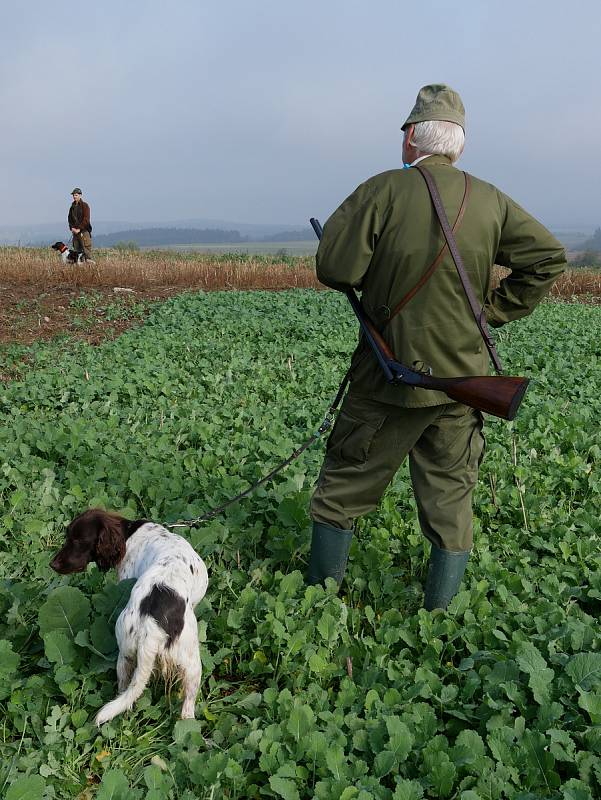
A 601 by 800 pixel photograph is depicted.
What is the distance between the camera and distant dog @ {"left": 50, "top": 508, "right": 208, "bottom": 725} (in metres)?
2.73

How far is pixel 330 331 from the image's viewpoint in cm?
1201

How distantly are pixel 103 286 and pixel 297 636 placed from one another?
60.7 feet

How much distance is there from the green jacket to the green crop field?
4.16 ft

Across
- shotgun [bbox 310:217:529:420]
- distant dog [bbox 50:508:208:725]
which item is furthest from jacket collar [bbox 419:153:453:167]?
distant dog [bbox 50:508:208:725]

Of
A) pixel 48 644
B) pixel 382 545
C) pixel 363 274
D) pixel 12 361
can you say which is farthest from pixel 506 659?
pixel 12 361

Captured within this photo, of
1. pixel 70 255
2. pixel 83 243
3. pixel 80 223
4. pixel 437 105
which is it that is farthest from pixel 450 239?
pixel 70 255

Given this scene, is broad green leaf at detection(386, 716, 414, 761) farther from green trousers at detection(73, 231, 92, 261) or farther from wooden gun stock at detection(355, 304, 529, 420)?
green trousers at detection(73, 231, 92, 261)

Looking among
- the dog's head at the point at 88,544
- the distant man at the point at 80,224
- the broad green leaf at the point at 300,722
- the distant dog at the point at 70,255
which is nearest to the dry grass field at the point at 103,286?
the distant dog at the point at 70,255

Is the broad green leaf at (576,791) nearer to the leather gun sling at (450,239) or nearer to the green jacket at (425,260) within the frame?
the green jacket at (425,260)

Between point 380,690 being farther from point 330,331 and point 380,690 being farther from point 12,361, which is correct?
point 330,331

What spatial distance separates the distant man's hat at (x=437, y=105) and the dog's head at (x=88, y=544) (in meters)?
2.43

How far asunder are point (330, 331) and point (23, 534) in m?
8.39

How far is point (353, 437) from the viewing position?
10.5ft

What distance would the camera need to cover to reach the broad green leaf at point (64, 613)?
3.17 m
